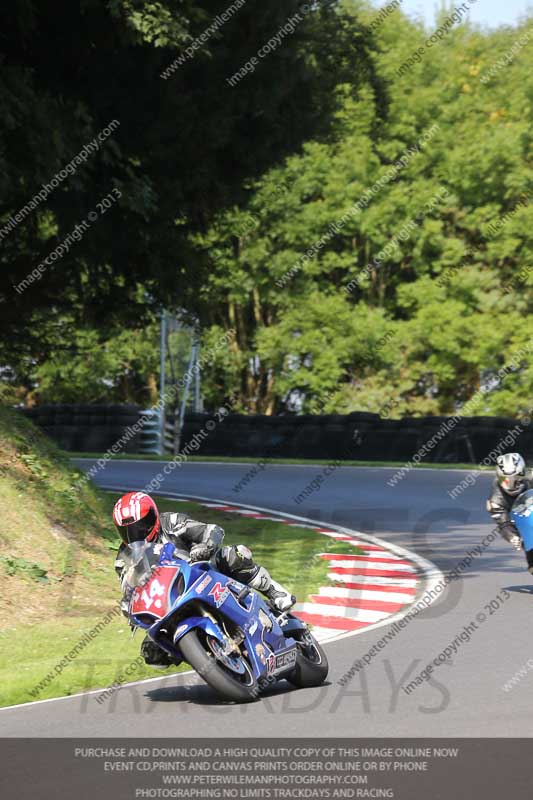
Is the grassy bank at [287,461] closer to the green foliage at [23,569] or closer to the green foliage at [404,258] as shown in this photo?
the green foliage at [404,258]

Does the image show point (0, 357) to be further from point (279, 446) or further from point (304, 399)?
point (304, 399)

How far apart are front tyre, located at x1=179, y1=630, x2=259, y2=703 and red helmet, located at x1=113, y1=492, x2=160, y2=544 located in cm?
64

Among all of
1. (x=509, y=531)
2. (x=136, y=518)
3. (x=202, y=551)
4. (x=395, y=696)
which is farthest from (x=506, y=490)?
(x=136, y=518)

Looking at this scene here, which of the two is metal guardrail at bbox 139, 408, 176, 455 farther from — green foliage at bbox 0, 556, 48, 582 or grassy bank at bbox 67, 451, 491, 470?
green foliage at bbox 0, 556, 48, 582

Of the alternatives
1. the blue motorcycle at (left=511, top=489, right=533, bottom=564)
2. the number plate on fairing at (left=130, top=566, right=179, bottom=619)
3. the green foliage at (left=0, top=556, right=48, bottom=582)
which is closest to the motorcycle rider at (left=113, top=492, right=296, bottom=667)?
the number plate on fairing at (left=130, top=566, right=179, bottom=619)

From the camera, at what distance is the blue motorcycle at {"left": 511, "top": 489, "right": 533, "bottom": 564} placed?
12.2 m

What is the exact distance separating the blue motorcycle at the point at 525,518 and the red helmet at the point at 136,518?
5448 millimetres

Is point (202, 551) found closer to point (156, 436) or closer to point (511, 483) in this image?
point (511, 483)

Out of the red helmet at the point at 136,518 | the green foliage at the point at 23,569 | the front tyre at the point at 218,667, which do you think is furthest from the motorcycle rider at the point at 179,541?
the green foliage at the point at 23,569

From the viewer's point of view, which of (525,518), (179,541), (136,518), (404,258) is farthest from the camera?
(404,258)

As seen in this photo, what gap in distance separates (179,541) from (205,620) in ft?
2.03

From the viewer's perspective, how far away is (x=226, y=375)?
47.0 metres

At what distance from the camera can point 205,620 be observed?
752cm

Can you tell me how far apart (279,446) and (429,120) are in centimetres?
1811
